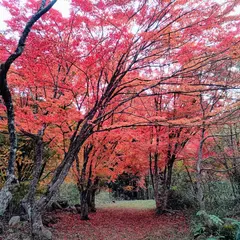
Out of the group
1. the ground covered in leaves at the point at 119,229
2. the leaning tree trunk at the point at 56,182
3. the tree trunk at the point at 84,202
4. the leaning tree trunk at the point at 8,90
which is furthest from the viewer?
the tree trunk at the point at 84,202

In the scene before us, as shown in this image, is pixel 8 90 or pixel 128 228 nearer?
pixel 8 90

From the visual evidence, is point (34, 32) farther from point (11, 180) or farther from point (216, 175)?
point (216, 175)

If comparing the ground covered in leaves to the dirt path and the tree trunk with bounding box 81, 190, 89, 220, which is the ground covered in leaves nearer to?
the dirt path

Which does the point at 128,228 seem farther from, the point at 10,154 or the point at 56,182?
the point at 10,154

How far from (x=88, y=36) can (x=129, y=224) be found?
7576mm

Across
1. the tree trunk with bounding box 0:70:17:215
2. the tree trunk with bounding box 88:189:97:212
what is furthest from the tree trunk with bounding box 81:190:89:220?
the tree trunk with bounding box 0:70:17:215

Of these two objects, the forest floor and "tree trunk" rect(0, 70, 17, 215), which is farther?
the forest floor

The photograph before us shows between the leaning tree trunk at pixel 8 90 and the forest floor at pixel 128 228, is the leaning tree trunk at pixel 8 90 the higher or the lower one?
the higher one

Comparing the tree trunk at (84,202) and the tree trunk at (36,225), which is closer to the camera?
the tree trunk at (36,225)

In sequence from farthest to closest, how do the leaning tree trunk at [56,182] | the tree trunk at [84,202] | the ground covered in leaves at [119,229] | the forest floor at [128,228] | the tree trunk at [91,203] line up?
the tree trunk at [91,203] → the tree trunk at [84,202] → the forest floor at [128,228] → the ground covered in leaves at [119,229] → the leaning tree trunk at [56,182]

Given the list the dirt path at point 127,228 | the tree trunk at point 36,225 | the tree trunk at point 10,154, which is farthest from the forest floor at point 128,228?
the tree trunk at point 10,154

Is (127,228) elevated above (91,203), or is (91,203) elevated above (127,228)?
(91,203)

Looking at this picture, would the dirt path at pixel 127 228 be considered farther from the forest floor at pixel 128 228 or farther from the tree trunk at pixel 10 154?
the tree trunk at pixel 10 154

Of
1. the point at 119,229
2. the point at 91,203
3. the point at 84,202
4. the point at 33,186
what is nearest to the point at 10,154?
the point at 33,186
